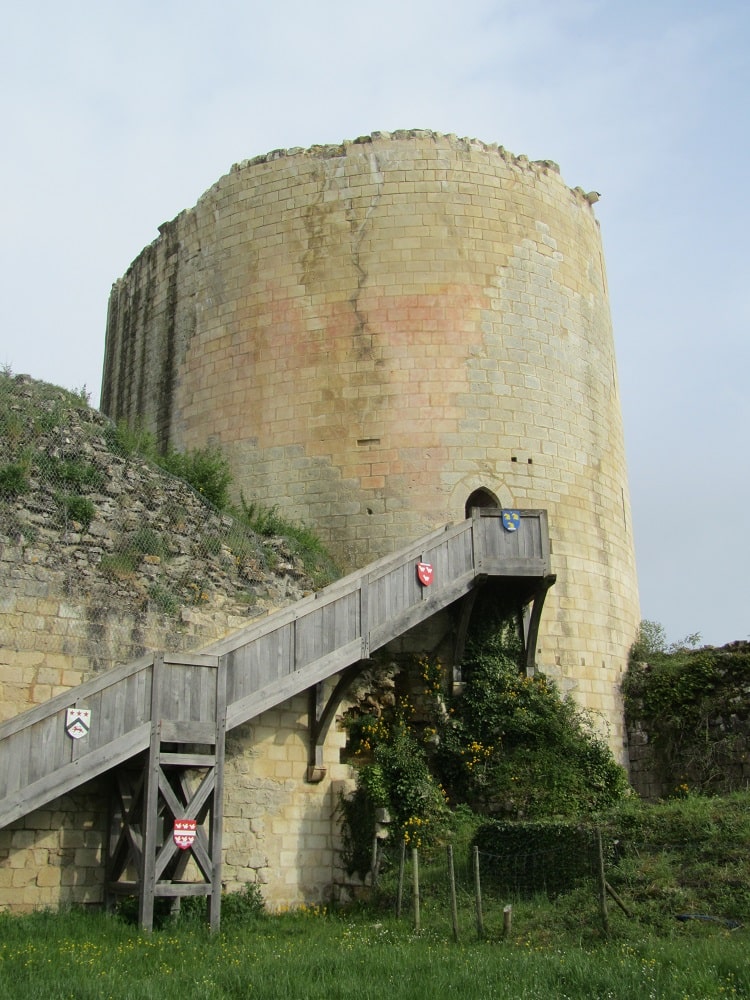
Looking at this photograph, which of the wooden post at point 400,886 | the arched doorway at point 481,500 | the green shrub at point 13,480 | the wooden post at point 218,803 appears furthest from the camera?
the arched doorway at point 481,500

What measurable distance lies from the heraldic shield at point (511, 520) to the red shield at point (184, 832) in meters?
5.79

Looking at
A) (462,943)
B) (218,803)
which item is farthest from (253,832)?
(462,943)

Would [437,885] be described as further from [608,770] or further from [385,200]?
[385,200]

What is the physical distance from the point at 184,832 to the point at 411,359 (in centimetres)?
872

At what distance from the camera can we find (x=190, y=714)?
1088 centimetres

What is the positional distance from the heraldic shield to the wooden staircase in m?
1.05

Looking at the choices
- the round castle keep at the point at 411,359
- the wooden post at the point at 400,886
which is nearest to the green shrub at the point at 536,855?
the wooden post at the point at 400,886

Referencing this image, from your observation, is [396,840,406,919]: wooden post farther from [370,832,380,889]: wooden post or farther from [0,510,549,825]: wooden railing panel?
[0,510,549,825]: wooden railing panel

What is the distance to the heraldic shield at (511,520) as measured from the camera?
46.9 ft

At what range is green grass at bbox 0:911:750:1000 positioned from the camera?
7.41 meters

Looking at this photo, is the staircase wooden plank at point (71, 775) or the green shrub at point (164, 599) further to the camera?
Result: the green shrub at point (164, 599)

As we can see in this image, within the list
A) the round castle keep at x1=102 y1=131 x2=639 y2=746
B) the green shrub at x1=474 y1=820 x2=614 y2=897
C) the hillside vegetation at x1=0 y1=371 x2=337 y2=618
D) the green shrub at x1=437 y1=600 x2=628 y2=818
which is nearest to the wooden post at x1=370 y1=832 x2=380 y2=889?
the green shrub at x1=474 y1=820 x2=614 y2=897

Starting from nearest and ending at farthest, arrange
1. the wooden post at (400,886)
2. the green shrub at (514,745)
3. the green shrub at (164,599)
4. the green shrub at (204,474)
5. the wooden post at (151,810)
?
the wooden post at (151,810) < the wooden post at (400,886) < the green shrub at (164,599) < the green shrub at (514,745) < the green shrub at (204,474)

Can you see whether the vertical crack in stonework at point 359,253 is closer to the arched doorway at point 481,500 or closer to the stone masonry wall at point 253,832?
the arched doorway at point 481,500
